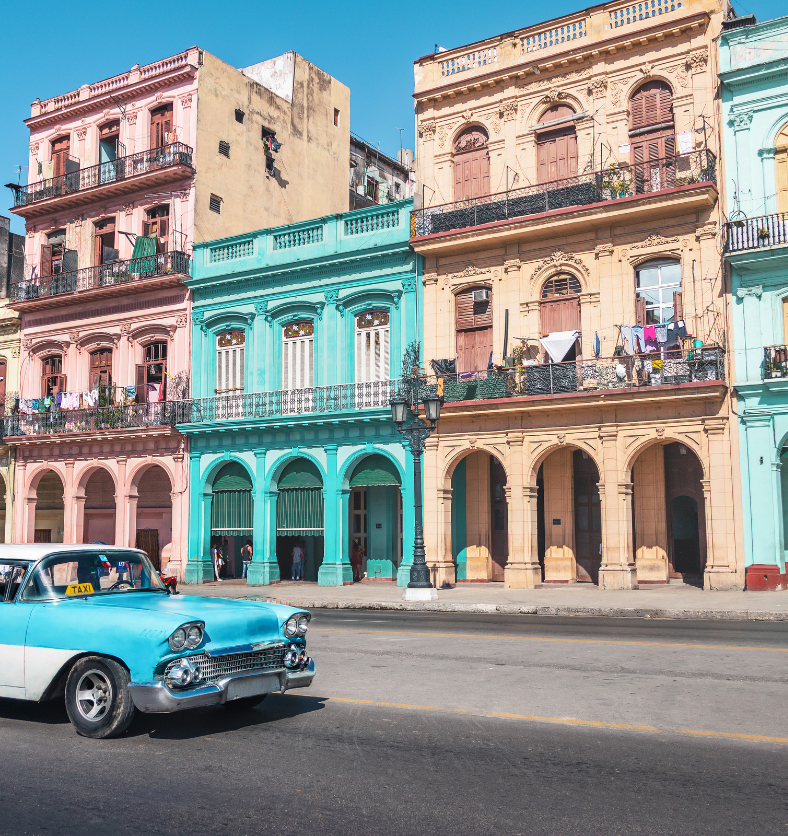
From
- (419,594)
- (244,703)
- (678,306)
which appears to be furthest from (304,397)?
(244,703)

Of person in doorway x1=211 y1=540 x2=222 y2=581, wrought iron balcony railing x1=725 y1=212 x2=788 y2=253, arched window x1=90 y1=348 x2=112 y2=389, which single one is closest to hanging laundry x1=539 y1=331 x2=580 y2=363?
wrought iron balcony railing x1=725 y1=212 x2=788 y2=253

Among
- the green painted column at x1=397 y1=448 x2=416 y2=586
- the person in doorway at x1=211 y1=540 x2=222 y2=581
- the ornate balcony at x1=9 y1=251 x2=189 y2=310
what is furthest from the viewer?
the ornate balcony at x1=9 y1=251 x2=189 y2=310

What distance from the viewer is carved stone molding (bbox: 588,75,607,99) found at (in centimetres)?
2469

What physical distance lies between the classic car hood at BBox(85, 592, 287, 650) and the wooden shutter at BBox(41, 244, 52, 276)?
30269mm

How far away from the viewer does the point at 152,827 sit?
15.7 feet

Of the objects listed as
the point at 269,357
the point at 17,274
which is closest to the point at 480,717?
the point at 269,357

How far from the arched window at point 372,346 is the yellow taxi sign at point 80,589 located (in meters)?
19.6

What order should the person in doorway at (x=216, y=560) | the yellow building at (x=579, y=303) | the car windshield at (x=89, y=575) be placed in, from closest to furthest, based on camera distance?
the car windshield at (x=89, y=575) < the yellow building at (x=579, y=303) < the person in doorway at (x=216, y=560)

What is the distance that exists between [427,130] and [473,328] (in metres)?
6.39

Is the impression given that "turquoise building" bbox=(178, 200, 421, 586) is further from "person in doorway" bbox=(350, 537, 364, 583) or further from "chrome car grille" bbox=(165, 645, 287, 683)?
"chrome car grille" bbox=(165, 645, 287, 683)

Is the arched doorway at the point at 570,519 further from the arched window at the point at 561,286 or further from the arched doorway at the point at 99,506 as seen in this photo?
the arched doorway at the point at 99,506

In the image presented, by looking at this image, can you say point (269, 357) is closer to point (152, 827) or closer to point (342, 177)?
point (342, 177)

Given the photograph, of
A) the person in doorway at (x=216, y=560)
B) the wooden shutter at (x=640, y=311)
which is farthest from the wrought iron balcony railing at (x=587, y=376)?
the person in doorway at (x=216, y=560)

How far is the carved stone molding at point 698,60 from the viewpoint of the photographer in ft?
76.3
